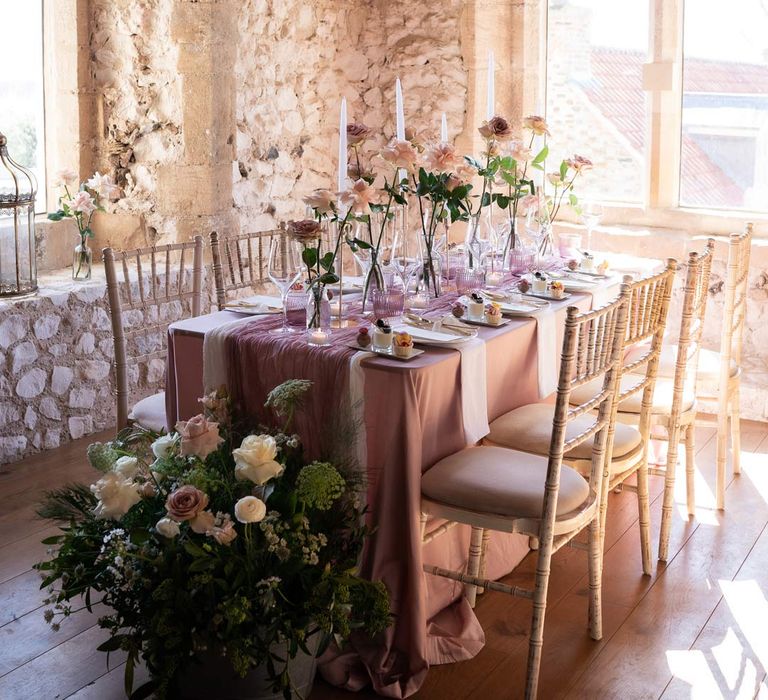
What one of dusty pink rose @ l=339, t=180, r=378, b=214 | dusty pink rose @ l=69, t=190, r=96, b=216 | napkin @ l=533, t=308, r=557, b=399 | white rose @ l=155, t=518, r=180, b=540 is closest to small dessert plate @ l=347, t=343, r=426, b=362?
dusty pink rose @ l=339, t=180, r=378, b=214

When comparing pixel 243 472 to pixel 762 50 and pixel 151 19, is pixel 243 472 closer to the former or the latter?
pixel 151 19

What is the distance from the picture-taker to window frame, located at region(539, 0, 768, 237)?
191 inches

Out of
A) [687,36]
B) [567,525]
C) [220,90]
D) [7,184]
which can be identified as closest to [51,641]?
[567,525]

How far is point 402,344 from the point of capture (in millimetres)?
2576

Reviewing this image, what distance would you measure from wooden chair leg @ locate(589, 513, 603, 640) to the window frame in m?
2.63

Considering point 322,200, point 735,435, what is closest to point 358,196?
point 322,200

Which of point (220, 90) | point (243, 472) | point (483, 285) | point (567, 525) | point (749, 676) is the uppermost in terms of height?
point (220, 90)

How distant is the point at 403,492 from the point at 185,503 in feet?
1.91

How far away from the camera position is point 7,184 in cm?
413

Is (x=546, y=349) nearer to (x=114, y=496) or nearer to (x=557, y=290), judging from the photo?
(x=557, y=290)

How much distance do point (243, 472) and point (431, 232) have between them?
4.34 feet

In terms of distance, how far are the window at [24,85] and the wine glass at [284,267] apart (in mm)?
1256

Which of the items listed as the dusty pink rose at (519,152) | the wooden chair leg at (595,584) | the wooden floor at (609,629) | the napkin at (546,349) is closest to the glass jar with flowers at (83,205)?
the wooden floor at (609,629)

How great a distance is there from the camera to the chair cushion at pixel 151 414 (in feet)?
10.4
